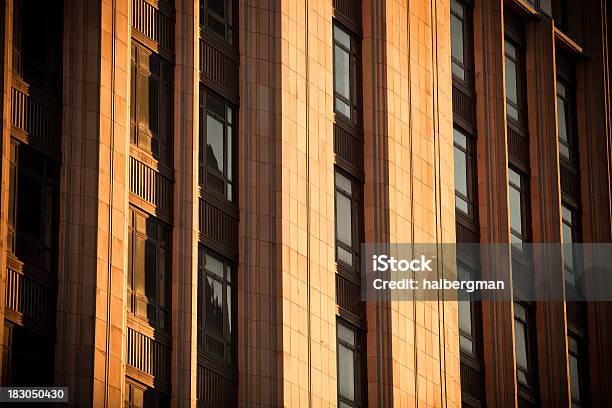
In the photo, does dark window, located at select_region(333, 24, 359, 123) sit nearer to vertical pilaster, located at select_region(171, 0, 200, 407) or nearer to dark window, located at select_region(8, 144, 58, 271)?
vertical pilaster, located at select_region(171, 0, 200, 407)

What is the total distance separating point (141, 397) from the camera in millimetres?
40625

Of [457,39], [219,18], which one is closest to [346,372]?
[219,18]

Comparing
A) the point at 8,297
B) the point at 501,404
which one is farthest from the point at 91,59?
the point at 501,404

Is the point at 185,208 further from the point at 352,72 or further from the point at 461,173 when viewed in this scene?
the point at 461,173

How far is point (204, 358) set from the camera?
139ft

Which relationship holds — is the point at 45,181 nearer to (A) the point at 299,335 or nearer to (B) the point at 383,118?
(A) the point at 299,335

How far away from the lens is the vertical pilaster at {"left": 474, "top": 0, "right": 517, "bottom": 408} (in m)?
52.7

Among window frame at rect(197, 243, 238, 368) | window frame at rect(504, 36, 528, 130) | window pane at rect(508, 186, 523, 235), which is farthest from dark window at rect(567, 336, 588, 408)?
window frame at rect(197, 243, 238, 368)

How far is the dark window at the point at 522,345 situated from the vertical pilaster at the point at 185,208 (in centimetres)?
1574

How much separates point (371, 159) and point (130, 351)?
10910 millimetres

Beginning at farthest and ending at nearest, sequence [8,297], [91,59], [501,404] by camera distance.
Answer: [501,404]
[91,59]
[8,297]

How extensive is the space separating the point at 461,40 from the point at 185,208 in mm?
16282

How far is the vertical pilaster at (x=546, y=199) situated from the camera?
2194 inches

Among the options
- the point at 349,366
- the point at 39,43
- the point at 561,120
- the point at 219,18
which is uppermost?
the point at 561,120
